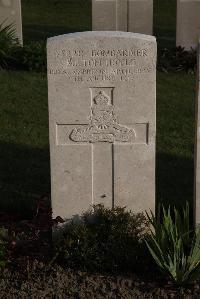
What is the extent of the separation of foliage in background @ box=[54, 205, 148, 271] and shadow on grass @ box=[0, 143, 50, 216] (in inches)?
45.6

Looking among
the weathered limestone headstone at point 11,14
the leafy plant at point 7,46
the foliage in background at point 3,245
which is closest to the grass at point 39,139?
the leafy plant at point 7,46

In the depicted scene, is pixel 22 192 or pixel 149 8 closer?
pixel 22 192

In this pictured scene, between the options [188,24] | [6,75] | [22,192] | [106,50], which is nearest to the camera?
[106,50]

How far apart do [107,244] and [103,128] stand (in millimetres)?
981

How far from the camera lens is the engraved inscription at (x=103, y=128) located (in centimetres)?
584

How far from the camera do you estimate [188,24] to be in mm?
13477

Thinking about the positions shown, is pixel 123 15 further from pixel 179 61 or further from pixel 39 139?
pixel 39 139

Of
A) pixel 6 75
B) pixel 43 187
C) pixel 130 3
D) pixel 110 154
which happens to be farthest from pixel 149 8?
pixel 110 154

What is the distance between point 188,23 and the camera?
44.2ft

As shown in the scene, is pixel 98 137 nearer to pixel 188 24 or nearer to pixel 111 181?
pixel 111 181

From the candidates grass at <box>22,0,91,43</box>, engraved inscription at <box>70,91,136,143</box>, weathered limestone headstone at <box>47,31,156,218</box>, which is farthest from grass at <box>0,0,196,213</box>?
grass at <box>22,0,91,43</box>

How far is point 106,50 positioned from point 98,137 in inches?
29.8

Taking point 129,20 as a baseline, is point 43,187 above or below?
below

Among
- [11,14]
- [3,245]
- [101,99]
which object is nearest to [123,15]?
[11,14]
